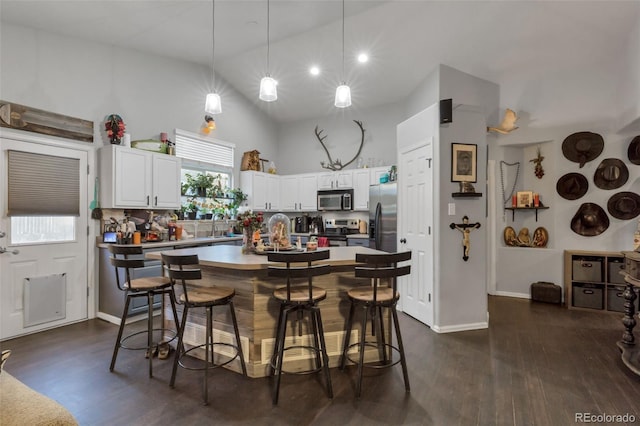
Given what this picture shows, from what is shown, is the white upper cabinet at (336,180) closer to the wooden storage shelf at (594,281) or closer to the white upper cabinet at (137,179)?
the white upper cabinet at (137,179)

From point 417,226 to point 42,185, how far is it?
441cm

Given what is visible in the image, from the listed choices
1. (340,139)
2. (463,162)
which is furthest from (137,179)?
(463,162)

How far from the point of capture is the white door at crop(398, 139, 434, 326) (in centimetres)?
382

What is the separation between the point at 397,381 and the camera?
2508mm

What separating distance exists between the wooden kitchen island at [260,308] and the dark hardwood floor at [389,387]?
0.51 ft

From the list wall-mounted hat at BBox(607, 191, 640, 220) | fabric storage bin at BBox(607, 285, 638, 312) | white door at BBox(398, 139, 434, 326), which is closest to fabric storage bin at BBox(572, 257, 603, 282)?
fabric storage bin at BBox(607, 285, 638, 312)

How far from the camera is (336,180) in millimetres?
6234

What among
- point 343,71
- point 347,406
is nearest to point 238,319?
point 347,406

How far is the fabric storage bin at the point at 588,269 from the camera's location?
4465mm

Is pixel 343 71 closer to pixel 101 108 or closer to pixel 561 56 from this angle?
pixel 561 56

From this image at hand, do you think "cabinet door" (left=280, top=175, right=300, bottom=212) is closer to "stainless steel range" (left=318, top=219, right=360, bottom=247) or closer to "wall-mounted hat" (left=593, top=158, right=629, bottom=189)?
"stainless steel range" (left=318, top=219, right=360, bottom=247)

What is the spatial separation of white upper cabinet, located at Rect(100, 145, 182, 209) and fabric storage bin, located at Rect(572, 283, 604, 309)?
586 cm

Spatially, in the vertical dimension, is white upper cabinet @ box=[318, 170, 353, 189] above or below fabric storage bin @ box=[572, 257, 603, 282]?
above

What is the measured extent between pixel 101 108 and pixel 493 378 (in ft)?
17.3
